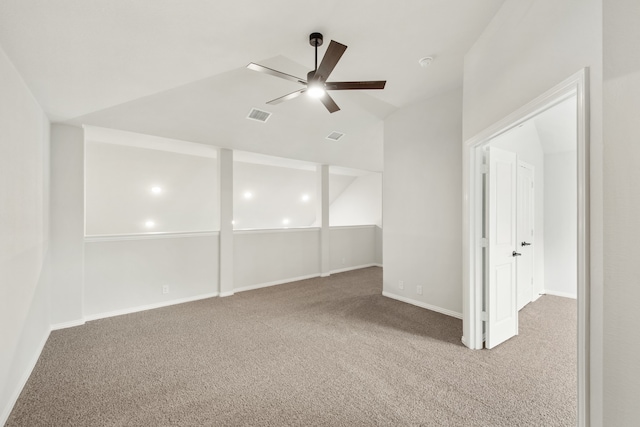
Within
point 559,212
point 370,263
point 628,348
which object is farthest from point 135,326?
point 559,212

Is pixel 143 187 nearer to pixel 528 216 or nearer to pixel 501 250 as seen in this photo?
pixel 501 250

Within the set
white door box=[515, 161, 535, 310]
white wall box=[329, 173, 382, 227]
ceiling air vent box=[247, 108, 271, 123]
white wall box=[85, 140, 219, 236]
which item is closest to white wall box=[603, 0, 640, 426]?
white door box=[515, 161, 535, 310]

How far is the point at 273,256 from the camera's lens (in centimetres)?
555

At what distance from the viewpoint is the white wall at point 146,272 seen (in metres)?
3.76

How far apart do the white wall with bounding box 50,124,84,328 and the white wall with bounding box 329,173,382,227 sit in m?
6.27

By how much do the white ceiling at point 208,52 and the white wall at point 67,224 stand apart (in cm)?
42

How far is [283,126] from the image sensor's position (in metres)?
4.55

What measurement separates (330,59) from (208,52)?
3.37 feet

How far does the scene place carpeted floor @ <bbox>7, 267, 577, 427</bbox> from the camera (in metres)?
1.93

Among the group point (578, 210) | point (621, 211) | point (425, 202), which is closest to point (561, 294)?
point (425, 202)

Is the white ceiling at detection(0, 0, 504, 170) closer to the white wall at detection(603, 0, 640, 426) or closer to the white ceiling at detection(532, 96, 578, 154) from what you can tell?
the white wall at detection(603, 0, 640, 426)

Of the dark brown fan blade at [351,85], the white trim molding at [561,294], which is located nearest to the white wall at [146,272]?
the dark brown fan blade at [351,85]

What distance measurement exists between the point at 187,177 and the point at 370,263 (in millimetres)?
4949

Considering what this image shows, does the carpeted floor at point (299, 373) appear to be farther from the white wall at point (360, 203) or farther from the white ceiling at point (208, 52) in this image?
the white wall at point (360, 203)
